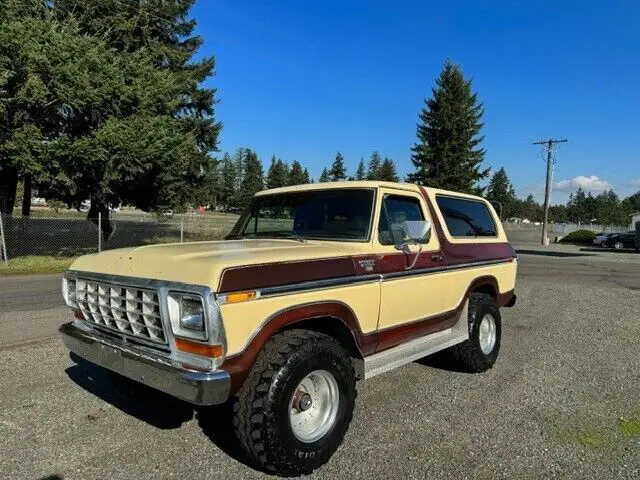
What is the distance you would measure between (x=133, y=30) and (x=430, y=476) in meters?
24.1

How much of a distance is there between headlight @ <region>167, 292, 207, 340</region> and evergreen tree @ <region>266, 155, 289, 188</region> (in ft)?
327

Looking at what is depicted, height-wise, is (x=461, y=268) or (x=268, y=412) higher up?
(x=461, y=268)

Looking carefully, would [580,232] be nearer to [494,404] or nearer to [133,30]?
[133,30]

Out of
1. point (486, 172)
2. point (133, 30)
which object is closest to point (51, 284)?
point (133, 30)

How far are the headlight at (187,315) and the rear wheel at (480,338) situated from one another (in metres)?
3.33

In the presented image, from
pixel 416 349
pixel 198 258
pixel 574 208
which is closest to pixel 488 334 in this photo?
pixel 416 349

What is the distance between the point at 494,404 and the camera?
4707 mm

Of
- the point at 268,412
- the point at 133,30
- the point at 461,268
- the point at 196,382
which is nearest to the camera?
the point at 196,382

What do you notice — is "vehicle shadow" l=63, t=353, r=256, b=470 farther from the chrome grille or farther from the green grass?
the green grass

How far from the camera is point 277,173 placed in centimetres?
10869

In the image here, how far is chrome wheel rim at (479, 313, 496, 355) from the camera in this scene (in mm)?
5770

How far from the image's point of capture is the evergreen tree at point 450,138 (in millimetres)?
51375

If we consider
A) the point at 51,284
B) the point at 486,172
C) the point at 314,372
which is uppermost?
the point at 486,172

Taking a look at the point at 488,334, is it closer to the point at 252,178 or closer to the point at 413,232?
the point at 413,232
